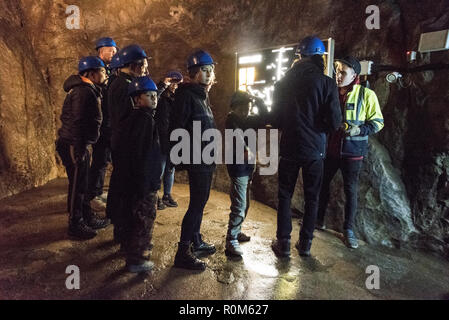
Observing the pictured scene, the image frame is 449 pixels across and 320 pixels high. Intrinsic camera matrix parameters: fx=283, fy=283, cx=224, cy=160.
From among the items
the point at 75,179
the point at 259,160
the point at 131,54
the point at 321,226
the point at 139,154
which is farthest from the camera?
the point at 259,160

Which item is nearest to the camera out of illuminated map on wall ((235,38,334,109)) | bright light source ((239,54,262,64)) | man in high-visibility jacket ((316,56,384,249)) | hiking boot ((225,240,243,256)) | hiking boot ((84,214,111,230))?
hiking boot ((225,240,243,256))

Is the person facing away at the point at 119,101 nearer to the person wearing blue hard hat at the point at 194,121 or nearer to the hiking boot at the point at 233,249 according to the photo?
the person wearing blue hard hat at the point at 194,121

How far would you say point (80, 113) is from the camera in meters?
4.01

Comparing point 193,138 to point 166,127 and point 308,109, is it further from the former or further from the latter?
point 308,109

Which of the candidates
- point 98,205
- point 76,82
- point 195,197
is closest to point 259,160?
point 195,197

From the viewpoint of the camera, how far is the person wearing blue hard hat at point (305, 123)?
3635 millimetres

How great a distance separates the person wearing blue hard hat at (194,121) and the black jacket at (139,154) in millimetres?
285

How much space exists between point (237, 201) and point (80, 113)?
254 cm

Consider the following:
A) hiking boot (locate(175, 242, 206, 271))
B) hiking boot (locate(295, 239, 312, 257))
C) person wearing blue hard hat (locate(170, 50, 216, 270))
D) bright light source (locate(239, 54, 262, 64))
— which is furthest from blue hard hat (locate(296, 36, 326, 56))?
hiking boot (locate(175, 242, 206, 271))

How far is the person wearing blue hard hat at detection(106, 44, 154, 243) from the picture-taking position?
11.1ft

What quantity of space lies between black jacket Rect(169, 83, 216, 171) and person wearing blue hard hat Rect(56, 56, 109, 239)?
163 centimetres

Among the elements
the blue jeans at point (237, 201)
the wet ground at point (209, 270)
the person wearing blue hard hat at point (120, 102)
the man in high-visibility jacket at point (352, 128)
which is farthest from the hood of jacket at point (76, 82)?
the man in high-visibility jacket at point (352, 128)

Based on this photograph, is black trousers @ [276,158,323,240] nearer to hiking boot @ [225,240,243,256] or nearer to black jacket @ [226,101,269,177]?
black jacket @ [226,101,269,177]
